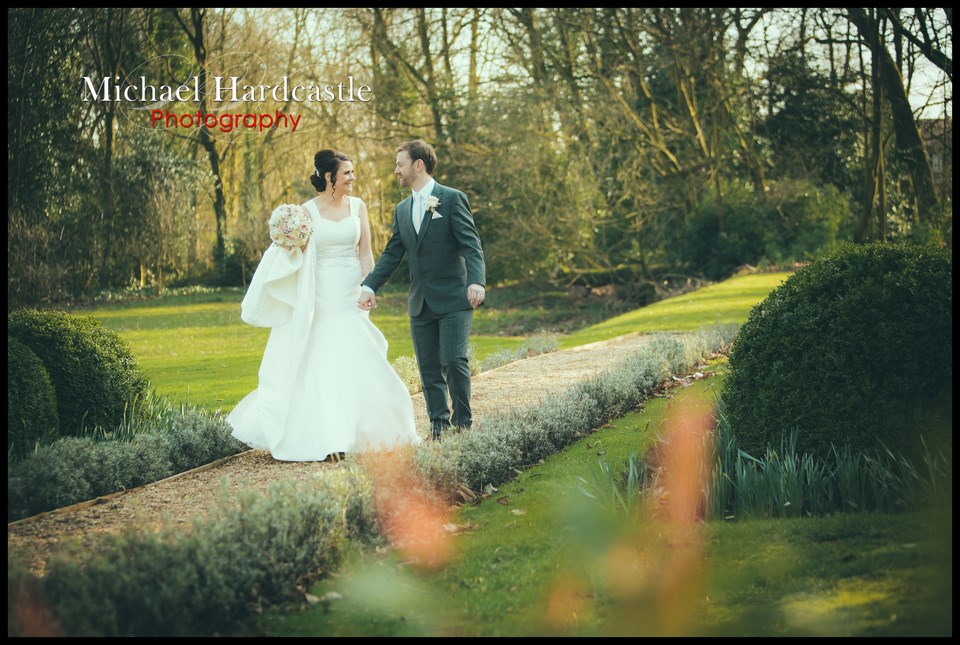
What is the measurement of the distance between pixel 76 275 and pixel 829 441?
2081cm

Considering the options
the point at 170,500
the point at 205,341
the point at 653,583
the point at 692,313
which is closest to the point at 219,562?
the point at 653,583

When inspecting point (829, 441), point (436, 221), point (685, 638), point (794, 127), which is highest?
point (794, 127)

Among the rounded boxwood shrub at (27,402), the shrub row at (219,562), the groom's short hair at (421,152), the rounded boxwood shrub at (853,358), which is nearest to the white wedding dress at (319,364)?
the groom's short hair at (421,152)

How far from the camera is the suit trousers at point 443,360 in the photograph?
20.0ft

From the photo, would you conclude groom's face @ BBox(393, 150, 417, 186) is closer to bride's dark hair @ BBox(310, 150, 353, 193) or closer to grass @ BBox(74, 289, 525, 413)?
bride's dark hair @ BBox(310, 150, 353, 193)

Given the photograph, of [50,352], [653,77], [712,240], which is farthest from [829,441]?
[653,77]

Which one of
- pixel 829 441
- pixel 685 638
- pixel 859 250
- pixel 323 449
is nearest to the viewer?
pixel 685 638

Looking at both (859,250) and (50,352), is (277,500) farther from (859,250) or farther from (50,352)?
(859,250)

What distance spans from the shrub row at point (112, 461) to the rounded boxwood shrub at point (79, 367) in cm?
27

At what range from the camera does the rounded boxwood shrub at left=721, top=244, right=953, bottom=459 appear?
438cm

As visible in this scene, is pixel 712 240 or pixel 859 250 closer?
pixel 859 250

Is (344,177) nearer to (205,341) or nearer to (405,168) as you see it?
(405,168)

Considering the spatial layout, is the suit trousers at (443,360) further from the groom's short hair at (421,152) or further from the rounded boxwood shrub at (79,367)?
the rounded boxwood shrub at (79,367)

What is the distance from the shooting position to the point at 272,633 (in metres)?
3.17
